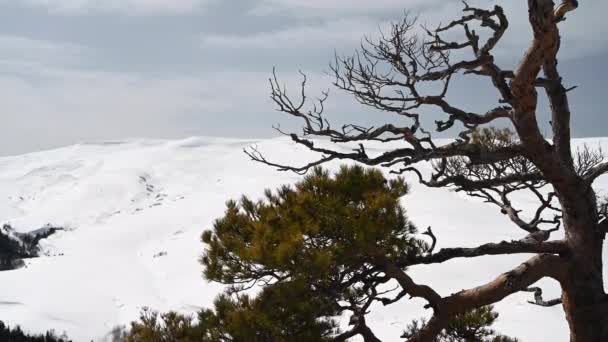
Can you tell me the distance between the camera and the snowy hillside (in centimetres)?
2435

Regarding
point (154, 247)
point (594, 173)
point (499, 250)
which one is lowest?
point (499, 250)

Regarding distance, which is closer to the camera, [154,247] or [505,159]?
[505,159]

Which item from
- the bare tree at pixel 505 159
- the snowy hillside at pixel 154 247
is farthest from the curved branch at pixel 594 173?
the snowy hillside at pixel 154 247

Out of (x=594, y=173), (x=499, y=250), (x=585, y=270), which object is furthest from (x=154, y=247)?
(x=594, y=173)

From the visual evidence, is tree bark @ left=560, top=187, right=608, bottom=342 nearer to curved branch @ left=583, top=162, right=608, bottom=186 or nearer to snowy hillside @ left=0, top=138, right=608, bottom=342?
curved branch @ left=583, top=162, right=608, bottom=186

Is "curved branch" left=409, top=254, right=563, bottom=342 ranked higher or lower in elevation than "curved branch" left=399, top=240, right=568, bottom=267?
lower

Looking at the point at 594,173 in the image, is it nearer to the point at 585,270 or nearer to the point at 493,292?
the point at 585,270

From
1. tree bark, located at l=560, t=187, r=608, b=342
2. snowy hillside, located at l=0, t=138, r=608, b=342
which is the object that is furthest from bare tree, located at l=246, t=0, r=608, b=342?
snowy hillside, located at l=0, t=138, r=608, b=342

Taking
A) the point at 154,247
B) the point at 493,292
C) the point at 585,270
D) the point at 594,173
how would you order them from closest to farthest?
the point at 594,173
the point at 493,292
the point at 585,270
the point at 154,247

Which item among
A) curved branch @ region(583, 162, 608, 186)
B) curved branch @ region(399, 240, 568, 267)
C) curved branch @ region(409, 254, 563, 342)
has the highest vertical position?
curved branch @ region(583, 162, 608, 186)

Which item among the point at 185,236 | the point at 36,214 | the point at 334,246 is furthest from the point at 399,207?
the point at 36,214

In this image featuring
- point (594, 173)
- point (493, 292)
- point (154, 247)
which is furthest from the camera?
point (154, 247)

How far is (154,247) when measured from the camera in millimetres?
62812

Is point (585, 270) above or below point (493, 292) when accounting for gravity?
above
